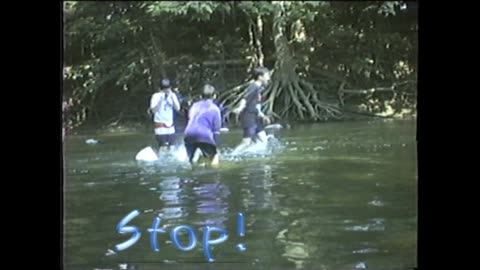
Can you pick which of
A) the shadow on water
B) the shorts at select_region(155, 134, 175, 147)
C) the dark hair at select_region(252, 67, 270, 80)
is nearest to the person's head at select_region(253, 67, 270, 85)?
the dark hair at select_region(252, 67, 270, 80)

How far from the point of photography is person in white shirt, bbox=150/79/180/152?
12.7 ft

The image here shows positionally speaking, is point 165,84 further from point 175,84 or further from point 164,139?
point 164,139

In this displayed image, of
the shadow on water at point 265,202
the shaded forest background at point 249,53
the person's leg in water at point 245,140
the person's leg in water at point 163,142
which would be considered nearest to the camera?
the shadow on water at point 265,202

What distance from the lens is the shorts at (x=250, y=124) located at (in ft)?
13.9

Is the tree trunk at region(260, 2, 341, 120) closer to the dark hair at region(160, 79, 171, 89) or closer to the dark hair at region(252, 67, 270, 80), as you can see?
the dark hair at region(252, 67, 270, 80)

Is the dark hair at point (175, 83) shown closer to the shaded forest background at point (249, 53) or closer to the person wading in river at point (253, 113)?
the shaded forest background at point (249, 53)

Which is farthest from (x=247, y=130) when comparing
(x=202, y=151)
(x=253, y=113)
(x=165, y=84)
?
(x=165, y=84)

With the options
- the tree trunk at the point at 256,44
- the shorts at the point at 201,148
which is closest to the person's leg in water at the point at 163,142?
the shorts at the point at 201,148

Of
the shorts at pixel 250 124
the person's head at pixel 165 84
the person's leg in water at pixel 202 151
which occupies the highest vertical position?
the person's head at pixel 165 84

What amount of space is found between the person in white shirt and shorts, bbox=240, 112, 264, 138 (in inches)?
19.0

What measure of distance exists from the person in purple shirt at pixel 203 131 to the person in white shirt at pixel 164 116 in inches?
4.7

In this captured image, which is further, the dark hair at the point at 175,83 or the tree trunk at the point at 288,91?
the tree trunk at the point at 288,91

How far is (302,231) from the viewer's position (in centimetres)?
316
